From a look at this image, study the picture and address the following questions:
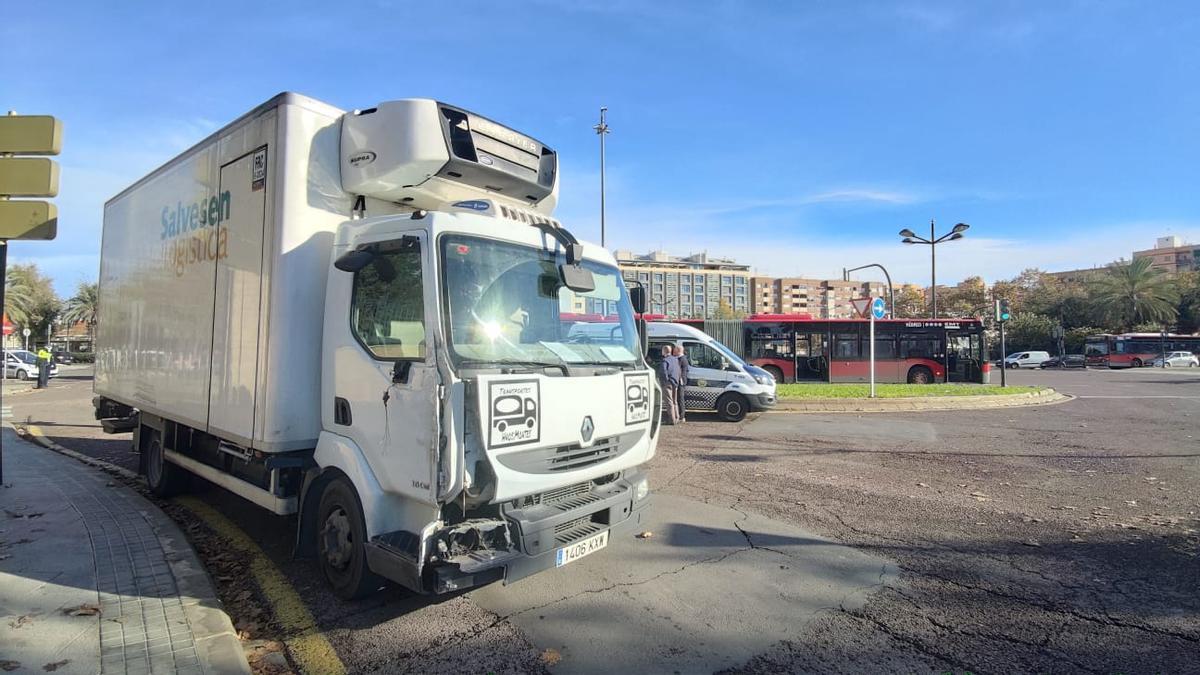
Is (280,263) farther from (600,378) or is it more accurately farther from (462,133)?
(600,378)

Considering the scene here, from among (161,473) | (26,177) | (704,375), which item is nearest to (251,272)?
(161,473)

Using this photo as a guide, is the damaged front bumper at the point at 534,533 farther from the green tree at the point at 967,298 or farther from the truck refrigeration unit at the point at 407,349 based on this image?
the green tree at the point at 967,298

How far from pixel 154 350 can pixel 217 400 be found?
2071 millimetres

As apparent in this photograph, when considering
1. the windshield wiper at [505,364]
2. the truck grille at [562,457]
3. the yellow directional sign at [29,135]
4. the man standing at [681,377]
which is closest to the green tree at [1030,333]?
the man standing at [681,377]

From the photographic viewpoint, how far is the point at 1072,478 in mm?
7992

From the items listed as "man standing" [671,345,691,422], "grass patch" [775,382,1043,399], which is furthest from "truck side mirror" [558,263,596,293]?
"grass patch" [775,382,1043,399]

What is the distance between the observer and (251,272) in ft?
15.3

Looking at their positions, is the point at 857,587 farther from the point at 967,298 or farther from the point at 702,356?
the point at 967,298

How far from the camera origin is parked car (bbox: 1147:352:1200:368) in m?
47.5

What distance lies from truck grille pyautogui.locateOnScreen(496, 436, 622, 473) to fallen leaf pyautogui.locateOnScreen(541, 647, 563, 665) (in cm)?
102

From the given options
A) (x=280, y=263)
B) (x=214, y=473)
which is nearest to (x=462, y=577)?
(x=280, y=263)

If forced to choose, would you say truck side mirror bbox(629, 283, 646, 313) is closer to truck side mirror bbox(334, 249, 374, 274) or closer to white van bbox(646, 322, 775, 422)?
truck side mirror bbox(334, 249, 374, 274)

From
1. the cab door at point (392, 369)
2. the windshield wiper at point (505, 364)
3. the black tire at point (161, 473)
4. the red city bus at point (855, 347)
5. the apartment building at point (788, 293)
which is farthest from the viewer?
the apartment building at point (788, 293)

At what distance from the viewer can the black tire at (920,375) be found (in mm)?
25237
